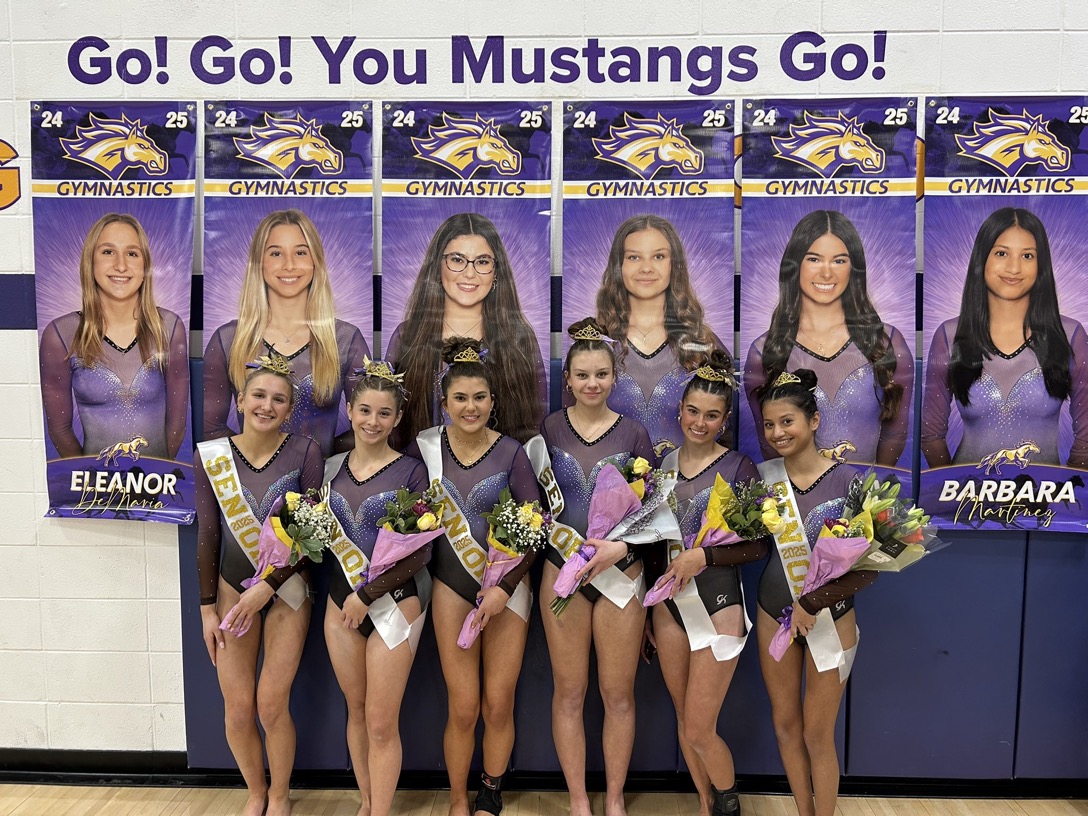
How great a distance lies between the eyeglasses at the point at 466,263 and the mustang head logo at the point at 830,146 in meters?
1.18

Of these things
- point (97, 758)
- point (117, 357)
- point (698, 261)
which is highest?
point (698, 261)

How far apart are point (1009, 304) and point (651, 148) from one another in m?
1.48

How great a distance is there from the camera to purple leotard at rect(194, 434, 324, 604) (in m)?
2.90

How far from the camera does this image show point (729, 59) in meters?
3.09

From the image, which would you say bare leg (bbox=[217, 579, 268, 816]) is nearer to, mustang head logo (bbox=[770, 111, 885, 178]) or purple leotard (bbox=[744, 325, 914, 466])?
purple leotard (bbox=[744, 325, 914, 466])

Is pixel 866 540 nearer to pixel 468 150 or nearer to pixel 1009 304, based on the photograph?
pixel 1009 304

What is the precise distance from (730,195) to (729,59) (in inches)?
20.6

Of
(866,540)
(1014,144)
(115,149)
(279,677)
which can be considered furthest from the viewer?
(115,149)

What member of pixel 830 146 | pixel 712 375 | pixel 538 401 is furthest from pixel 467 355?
pixel 830 146

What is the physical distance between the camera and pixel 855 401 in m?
3.07

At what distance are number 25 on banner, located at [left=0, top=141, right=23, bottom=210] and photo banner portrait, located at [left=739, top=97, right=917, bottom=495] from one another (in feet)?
9.42

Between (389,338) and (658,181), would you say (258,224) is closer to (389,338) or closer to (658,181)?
(389,338)

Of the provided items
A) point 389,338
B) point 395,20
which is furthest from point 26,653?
point 395,20

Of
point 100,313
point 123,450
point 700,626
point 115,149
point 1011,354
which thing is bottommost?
point 700,626
